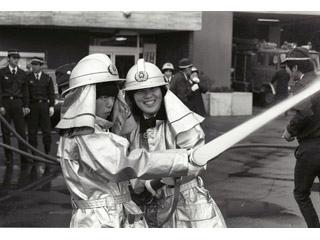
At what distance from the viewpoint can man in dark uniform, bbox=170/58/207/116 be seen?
27.6ft

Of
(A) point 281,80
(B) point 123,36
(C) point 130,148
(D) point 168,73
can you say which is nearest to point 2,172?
(D) point 168,73

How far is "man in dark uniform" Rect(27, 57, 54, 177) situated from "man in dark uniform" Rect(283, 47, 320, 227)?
4671mm

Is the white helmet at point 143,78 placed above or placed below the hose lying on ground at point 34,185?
above

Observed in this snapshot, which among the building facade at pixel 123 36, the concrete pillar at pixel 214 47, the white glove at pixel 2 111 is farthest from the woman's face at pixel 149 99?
the concrete pillar at pixel 214 47

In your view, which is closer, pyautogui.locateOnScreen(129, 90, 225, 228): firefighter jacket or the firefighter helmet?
pyautogui.locateOnScreen(129, 90, 225, 228): firefighter jacket

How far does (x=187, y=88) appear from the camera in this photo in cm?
845

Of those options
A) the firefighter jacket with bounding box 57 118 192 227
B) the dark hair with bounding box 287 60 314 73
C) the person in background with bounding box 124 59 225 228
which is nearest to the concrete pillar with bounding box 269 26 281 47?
the dark hair with bounding box 287 60 314 73

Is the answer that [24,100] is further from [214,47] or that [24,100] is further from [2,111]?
[214,47]

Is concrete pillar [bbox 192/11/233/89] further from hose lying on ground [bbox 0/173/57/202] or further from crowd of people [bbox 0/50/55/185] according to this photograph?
hose lying on ground [bbox 0/173/57/202]

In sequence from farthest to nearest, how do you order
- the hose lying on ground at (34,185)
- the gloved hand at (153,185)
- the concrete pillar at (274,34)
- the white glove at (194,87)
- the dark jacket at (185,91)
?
the concrete pillar at (274,34) < the white glove at (194,87) < the dark jacket at (185,91) < the hose lying on ground at (34,185) < the gloved hand at (153,185)

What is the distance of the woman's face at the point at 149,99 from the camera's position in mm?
2938

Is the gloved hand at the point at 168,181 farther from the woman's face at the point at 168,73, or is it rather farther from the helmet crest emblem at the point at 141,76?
the woman's face at the point at 168,73
